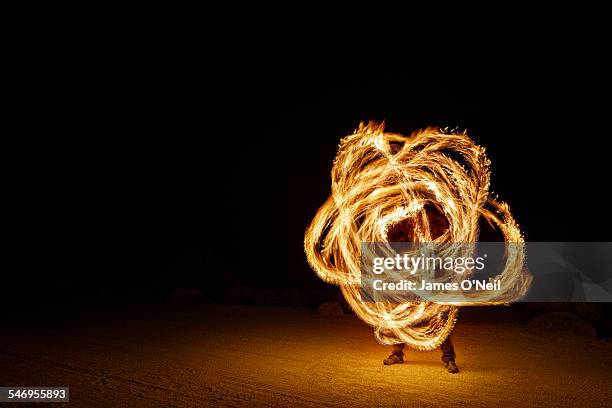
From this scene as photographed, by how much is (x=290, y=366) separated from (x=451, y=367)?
206 centimetres

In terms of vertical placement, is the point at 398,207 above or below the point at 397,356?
above

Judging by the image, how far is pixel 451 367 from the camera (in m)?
7.75

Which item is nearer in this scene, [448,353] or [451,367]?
[451,367]

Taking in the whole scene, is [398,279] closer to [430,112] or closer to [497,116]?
[430,112]

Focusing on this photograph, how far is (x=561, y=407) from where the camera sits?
6.23 meters

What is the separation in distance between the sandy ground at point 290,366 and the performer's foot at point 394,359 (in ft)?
0.57

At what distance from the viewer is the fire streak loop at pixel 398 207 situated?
8.26 meters

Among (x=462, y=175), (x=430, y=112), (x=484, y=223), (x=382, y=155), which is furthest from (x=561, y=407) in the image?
(x=430, y=112)

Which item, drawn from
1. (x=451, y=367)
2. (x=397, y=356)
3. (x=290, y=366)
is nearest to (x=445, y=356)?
(x=451, y=367)

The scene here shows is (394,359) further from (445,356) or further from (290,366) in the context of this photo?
(290,366)

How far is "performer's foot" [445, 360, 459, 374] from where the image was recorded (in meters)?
7.70

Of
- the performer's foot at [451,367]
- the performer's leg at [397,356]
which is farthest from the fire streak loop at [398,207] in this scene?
the performer's foot at [451,367]

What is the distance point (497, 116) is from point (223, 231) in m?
15.1

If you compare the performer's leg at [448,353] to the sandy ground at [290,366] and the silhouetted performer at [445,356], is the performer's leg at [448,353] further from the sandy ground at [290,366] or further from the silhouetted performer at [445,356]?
the sandy ground at [290,366]
